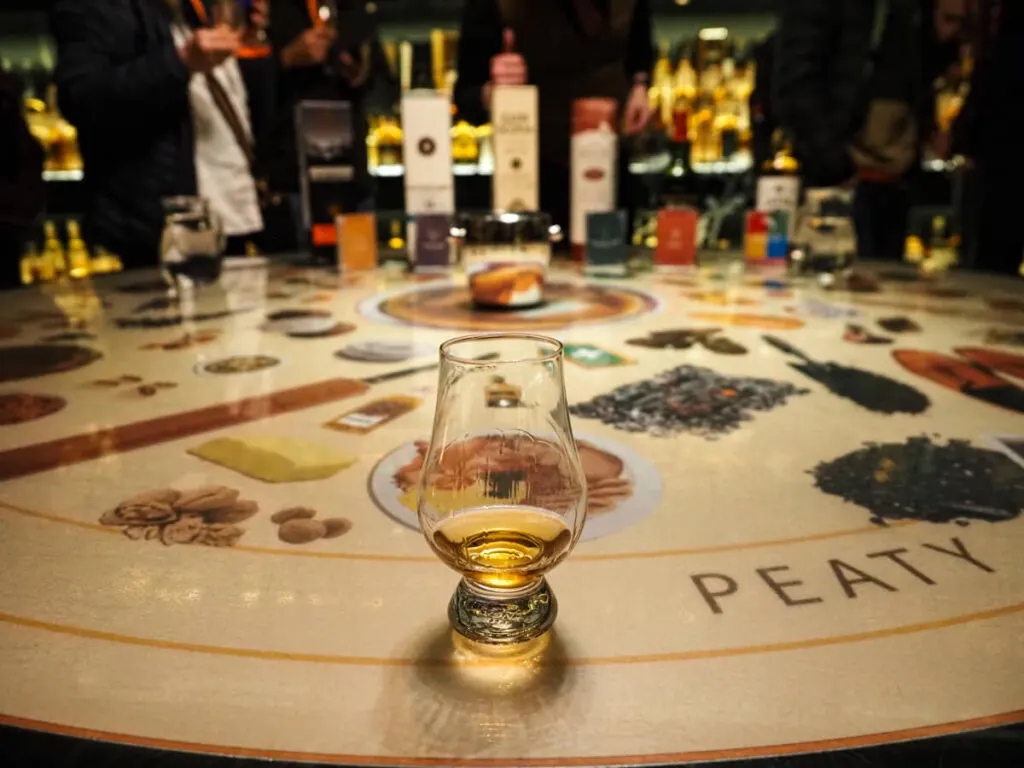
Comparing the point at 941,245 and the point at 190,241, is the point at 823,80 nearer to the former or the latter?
the point at 941,245

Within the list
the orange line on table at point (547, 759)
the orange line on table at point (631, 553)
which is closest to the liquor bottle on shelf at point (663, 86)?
the orange line on table at point (631, 553)

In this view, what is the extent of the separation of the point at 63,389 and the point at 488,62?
2158 mm

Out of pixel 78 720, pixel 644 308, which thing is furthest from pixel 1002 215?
pixel 78 720

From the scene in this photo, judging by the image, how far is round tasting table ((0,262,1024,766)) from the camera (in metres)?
0.43

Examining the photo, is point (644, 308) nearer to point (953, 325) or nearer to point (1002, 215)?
point (953, 325)

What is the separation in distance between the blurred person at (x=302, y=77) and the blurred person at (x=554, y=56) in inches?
14.2

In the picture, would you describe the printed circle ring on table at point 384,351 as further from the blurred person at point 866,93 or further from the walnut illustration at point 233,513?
the blurred person at point 866,93

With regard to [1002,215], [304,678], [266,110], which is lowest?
[304,678]

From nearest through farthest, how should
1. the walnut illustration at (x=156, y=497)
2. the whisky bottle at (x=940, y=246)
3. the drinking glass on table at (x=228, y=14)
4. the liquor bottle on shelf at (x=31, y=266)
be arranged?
the walnut illustration at (x=156, y=497)
the drinking glass on table at (x=228, y=14)
the liquor bottle on shelf at (x=31, y=266)
the whisky bottle at (x=940, y=246)

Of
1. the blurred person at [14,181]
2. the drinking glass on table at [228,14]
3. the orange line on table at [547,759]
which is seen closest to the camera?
the orange line on table at [547,759]

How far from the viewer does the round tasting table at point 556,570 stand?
16.9 inches

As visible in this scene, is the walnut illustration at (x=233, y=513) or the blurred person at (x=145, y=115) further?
the blurred person at (x=145, y=115)

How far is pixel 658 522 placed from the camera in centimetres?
66

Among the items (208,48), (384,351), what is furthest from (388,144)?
(384,351)
